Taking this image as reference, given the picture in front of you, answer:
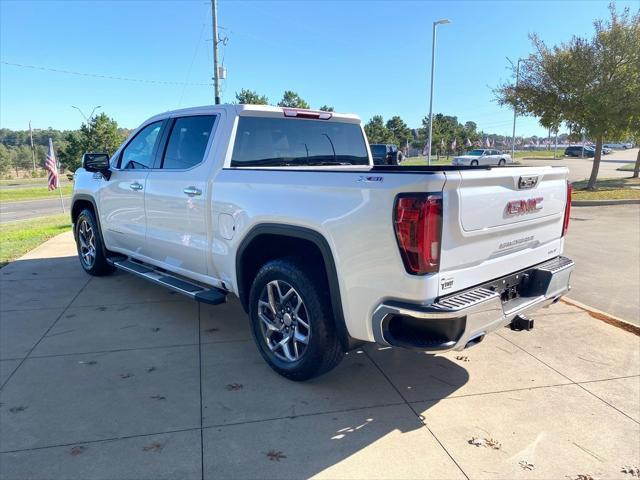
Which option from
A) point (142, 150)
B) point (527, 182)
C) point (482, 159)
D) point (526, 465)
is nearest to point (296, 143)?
point (142, 150)

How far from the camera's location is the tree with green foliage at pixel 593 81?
650 inches

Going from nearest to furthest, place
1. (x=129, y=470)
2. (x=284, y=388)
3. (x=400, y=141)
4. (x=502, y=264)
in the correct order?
(x=129, y=470) → (x=502, y=264) → (x=284, y=388) → (x=400, y=141)

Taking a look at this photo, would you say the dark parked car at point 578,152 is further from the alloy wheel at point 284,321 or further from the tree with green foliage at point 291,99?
the alloy wheel at point 284,321

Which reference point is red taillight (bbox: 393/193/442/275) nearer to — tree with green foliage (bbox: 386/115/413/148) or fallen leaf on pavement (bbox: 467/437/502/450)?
fallen leaf on pavement (bbox: 467/437/502/450)

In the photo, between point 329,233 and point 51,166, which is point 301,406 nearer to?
point 329,233

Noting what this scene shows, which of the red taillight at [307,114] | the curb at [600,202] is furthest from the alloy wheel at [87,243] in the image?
the curb at [600,202]

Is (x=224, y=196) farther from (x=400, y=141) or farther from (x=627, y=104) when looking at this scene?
(x=400, y=141)

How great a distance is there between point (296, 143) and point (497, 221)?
2.14 meters

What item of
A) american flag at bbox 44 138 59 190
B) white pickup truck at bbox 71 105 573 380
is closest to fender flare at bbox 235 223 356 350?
white pickup truck at bbox 71 105 573 380

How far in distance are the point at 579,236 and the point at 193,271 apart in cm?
803

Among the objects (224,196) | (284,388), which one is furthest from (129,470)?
(224,196)

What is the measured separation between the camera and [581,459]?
8.77 ft

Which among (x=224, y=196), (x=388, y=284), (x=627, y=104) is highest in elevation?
(x=627, y=104)

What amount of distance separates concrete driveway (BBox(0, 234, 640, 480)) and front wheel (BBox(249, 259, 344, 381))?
0.20m
